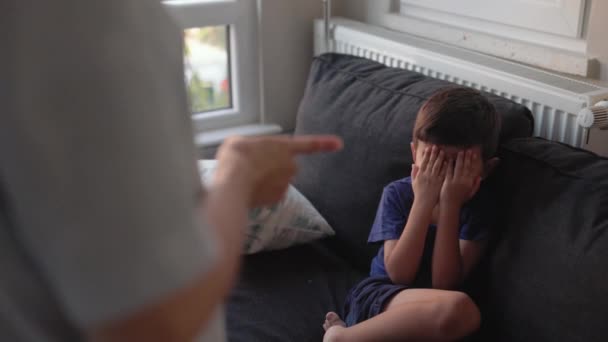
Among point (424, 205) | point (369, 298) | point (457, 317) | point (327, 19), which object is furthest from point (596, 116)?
point (327, 19)

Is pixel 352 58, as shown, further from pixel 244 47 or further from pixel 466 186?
pixel 466 186

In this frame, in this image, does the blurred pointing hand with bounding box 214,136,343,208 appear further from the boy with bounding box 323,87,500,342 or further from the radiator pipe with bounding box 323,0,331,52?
the radiator pipe with bounding box 323,0,331,52

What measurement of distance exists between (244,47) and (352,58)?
0.52m

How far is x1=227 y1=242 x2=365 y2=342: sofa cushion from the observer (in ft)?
5.06

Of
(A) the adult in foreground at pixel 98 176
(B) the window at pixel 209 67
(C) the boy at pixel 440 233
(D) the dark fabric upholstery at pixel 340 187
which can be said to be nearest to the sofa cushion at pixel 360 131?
(D) the dark fabric upholstery at pixel 340 187

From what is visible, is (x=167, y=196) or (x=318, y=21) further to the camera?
(x=318, y=21)

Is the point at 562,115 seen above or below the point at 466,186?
above

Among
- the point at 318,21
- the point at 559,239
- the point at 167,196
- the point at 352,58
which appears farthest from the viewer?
the point at 318,21

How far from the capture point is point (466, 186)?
1.39m

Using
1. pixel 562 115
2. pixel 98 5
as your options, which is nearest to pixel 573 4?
pixel 562 115

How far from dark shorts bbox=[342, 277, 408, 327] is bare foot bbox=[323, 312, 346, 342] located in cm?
3

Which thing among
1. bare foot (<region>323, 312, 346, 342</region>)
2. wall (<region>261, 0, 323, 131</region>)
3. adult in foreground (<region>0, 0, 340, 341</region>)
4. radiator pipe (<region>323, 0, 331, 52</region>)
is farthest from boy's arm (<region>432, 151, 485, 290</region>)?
wall (<region>261, 0, 323, 131</region>)

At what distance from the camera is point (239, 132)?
8.03 feet

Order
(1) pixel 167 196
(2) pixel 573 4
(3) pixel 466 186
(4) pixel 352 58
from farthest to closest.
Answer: (4) pixel 352 58 < (2) pixel 573 4 < (3) pixel 466 186 < (1) pixel 167 196
